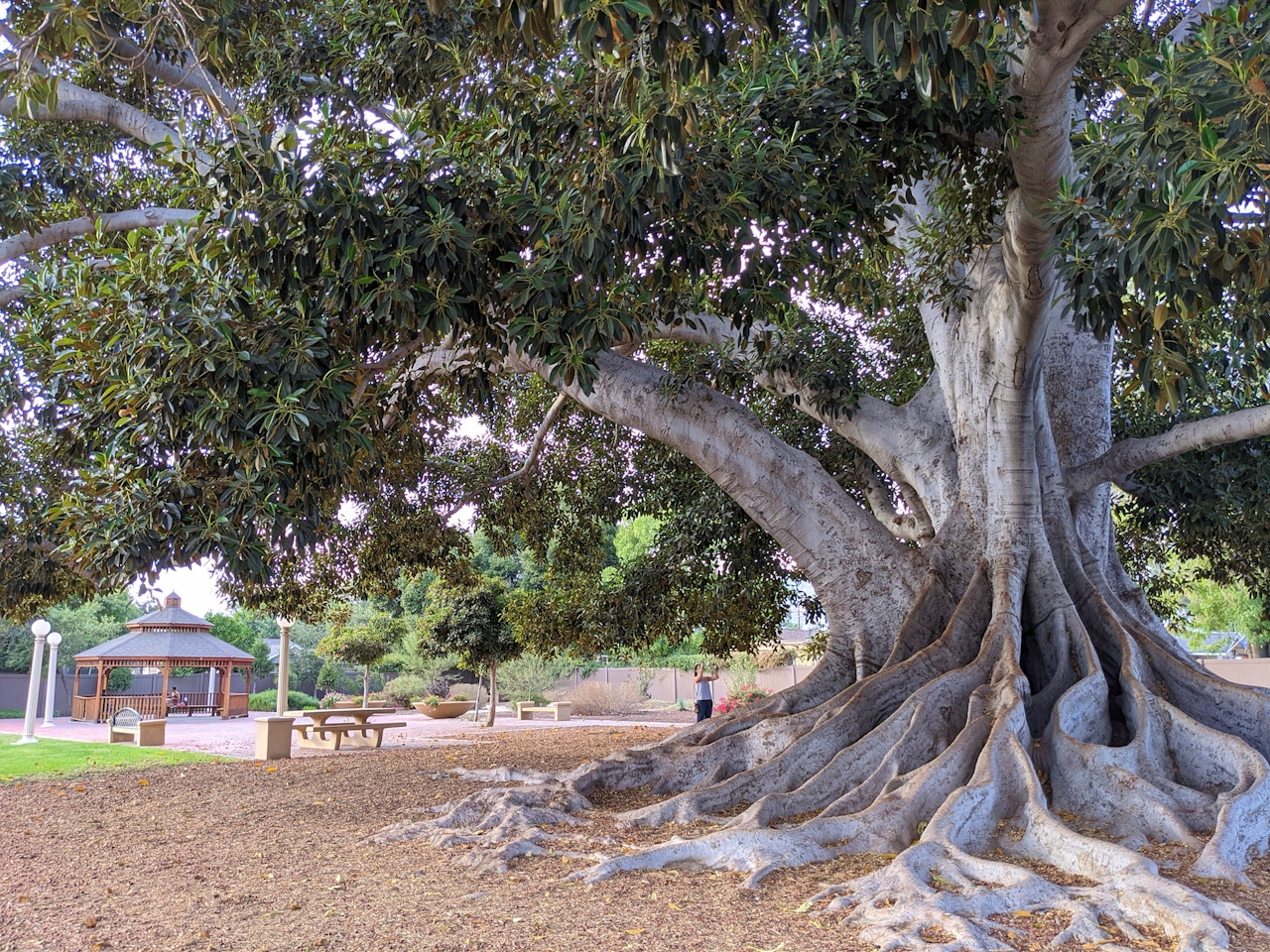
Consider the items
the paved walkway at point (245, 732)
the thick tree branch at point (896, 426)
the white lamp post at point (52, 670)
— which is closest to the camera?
the thick tree branch at point (896, 426)

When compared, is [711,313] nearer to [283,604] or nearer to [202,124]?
[202,124]

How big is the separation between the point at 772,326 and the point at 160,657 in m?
23.0

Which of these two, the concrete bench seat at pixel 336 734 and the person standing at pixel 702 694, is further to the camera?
the person standing at pixel 702 694

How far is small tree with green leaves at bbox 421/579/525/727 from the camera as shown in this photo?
21000 millimetres

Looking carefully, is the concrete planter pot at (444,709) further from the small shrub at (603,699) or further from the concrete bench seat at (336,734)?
the concrete bench seat at (336,734)

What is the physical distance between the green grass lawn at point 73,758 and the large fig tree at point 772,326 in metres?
3.78

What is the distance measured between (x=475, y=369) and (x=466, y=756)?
6.37 m

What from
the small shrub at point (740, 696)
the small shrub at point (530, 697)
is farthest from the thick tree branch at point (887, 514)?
the small shrub at point (530, 697)

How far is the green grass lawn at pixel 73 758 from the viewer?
11477 mm

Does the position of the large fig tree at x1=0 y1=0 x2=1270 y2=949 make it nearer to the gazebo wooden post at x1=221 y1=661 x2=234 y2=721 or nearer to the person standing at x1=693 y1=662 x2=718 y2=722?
the person standing at x1=693 y1=662 x2=718 y2=722

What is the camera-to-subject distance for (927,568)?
795 cm

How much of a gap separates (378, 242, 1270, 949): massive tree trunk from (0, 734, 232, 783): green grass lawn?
6.91m

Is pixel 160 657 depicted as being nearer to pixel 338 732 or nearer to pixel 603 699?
pixel 603 699

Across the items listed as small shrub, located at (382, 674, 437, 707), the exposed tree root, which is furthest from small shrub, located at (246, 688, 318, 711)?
the exposed tree root
